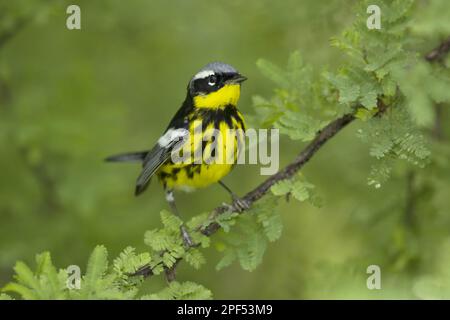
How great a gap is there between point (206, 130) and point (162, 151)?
0.34 metres

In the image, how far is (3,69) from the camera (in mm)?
5293

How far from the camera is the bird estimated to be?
14.7 ft

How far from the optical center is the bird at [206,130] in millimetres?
4480

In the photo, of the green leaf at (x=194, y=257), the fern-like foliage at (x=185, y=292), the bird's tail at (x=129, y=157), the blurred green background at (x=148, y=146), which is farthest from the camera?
the bird's tail at (x=129, y=157)

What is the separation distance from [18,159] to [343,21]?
2.81 m

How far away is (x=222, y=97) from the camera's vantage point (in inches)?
180

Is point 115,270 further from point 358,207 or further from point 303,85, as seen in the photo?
point 358,207

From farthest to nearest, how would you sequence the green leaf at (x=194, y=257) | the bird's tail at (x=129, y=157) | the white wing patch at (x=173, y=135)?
the bird's tail at (x=129, y=157) < the white wing patch at (x=173, y=135) < the green leaf at (x=194, y=257)

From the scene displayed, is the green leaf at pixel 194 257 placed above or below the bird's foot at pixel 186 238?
below

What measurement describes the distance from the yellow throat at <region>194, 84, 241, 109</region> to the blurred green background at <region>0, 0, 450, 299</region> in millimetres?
866

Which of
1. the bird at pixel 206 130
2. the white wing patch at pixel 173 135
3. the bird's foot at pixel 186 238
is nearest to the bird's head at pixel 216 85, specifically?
the bird at pixel 206 130

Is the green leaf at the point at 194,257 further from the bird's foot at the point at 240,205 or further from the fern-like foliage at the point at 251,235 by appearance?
the bird's foot at the point at 240,205

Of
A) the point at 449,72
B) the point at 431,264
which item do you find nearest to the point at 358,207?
the point at 431,264

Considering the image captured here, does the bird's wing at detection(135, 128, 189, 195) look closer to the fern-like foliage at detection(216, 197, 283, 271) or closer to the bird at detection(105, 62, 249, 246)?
the bird at detection(105, 62, 249, 246)
